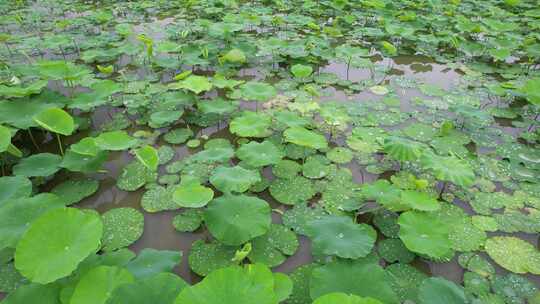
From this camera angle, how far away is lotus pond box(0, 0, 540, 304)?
200 centimetres

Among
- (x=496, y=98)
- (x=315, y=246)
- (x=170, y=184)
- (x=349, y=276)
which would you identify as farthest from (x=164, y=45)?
(x=496, y=98)

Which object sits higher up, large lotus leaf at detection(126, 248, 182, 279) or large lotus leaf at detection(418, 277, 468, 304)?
large lotus leaf at detection(418, 277, 468, 304)

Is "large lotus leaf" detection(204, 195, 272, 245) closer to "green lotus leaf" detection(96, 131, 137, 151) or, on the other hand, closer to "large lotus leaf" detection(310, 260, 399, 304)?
"large lotus leaf" detection(310, 260, 399, 304)

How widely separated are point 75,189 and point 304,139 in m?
2.02

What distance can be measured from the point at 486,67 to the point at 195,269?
5.23 meters

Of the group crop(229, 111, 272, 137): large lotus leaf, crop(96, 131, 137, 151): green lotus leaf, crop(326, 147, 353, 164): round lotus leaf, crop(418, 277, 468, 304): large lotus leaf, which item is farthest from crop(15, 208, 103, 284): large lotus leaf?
crop(326, 147, 353, 164): round lotus leaf

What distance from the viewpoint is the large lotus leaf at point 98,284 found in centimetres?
177

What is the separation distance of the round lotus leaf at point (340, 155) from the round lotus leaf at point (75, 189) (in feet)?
7.04

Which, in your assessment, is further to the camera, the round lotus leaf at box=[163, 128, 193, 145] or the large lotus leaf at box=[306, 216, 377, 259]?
→ the round lotus leaf at box=[163, 128, 193, 145]

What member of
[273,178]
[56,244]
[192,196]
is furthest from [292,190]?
[56,244]

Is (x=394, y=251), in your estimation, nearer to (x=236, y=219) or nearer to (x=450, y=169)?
(x=450, y=169)

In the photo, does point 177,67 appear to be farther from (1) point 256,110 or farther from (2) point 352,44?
(2) point 352,44

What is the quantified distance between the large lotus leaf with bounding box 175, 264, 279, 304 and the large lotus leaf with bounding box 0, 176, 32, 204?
1750 mm

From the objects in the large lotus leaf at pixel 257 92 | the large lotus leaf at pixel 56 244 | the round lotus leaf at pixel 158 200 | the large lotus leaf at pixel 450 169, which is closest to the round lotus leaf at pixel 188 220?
the round lotus leaf at pixel 158 200
